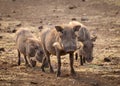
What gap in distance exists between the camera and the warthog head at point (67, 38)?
30.9 feet

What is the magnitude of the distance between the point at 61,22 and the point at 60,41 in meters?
12.6

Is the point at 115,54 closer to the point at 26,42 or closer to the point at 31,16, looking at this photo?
the point at 26,42

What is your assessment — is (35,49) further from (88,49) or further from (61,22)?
(61,22)

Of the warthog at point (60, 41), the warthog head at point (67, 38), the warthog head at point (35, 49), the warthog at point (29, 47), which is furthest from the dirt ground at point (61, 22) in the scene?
the warthog head at point (67, 38)

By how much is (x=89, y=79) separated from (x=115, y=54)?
377 centimetres

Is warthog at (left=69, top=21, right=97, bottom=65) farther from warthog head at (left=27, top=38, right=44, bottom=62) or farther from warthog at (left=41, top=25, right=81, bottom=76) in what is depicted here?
warthog head at (left=27, top=38, right=44, bottom=62)

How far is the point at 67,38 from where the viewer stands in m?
9.58

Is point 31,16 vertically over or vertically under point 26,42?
under

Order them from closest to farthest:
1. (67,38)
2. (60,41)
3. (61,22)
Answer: (67,38) → (60,41) → (61,22)

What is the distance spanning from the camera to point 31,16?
26516mm

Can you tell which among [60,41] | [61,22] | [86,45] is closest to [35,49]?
[86,45]

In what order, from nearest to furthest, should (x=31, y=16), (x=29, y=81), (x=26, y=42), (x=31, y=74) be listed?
(x=29, y=81), (x=31, y=74), (x=26, y=42), (x=31, y=16)

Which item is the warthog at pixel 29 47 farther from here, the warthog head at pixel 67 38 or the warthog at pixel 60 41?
the warthog head at pixel 67 38

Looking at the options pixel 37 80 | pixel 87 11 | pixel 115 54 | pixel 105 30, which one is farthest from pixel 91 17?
pixel 37 80
